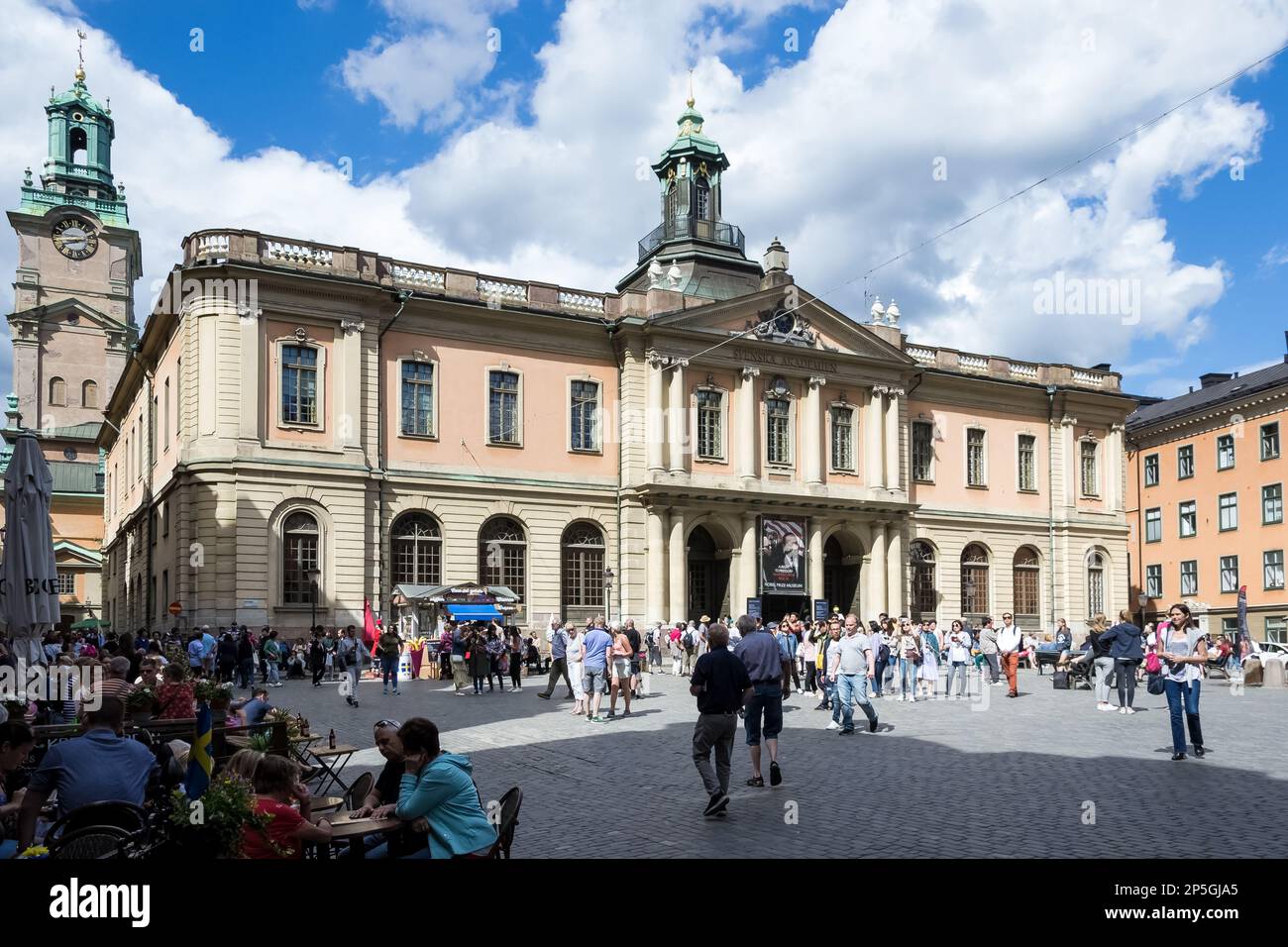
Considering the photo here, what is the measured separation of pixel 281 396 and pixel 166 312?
17.0 ft

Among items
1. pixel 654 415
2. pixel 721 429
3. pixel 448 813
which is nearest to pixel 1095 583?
pixel 721 429

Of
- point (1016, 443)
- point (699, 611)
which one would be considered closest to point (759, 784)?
point (699, 611)

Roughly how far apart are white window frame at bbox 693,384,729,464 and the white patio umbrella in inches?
1062

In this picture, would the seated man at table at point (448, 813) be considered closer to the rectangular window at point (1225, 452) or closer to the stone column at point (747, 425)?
the stone column at point (747, 425)

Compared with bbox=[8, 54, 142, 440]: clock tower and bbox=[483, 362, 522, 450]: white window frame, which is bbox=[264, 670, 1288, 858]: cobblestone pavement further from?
bbox=[8, 54, 142, 440]: clock tower

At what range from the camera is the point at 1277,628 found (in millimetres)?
48875

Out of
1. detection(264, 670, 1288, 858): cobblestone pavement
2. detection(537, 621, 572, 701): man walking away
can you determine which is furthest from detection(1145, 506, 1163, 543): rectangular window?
detection(537, 621, 572, 701): man walking away

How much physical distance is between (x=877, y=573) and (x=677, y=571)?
29.4 ft

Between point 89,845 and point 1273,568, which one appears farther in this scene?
point 1273,568

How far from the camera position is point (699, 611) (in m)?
42.4

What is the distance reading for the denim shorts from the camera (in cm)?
1249

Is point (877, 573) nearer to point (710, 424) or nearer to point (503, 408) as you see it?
point (710, 424)
